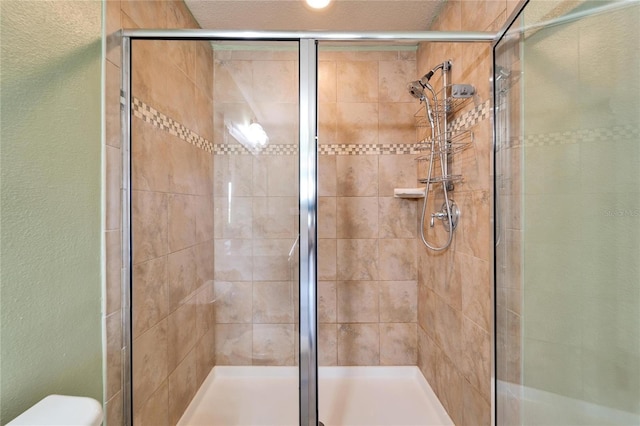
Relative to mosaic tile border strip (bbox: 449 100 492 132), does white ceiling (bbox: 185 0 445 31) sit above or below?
above

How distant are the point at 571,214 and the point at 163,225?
1462 millimetres

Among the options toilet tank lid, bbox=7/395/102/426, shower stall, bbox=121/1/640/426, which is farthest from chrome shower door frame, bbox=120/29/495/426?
toilet tank lid, bbox=7/395/102/426

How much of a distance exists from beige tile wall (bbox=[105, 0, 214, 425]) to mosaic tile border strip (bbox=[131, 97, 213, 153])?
22 millimetres

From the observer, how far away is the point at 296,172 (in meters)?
1.14

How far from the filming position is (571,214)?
694 millimetres

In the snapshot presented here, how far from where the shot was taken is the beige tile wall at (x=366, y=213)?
206 cm

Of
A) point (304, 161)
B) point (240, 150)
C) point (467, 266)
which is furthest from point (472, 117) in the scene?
point (240, 150)

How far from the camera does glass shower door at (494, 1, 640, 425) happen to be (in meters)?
0.55

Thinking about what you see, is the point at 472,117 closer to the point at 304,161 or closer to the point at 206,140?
the point at 304,161

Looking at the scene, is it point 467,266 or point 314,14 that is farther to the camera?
point 314,14

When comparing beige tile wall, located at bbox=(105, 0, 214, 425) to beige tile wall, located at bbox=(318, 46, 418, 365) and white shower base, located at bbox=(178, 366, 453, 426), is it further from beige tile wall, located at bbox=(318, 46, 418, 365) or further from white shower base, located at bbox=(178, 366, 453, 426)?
beige tile wall, located at bbox=(318, 46, 418, 365)

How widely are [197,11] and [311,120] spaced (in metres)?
1.21

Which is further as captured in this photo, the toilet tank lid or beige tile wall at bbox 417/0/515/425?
beige tile wall at bbox 417/0/515/425

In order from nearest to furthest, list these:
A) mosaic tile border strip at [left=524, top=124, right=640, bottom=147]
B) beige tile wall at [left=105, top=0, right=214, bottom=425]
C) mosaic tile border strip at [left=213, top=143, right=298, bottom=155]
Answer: mosaic tile border strip at [left=524, top=124, right=640, bottom=147]
beige tile wall at [left=105, top=0, right=214, bottom=425]
mosaic tile border strip at [left=213, top=143, right=298, bottom=155]
